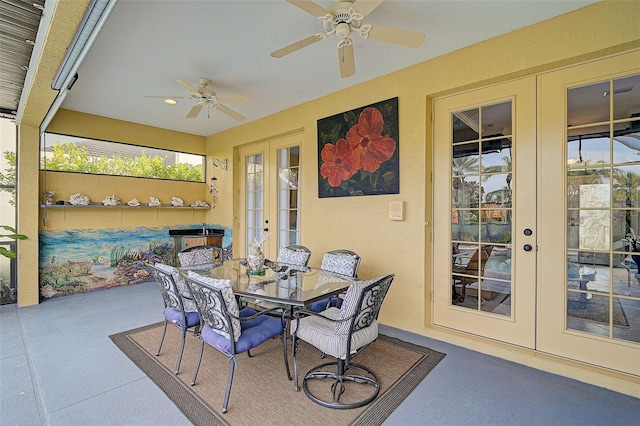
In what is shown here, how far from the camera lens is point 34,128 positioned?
4.29m

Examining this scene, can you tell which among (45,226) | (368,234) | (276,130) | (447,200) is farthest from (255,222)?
(447,200)

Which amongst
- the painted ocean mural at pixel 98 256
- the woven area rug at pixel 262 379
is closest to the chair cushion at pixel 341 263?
the woven area rug at pixel 262 379

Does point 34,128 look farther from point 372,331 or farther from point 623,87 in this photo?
point 623,87

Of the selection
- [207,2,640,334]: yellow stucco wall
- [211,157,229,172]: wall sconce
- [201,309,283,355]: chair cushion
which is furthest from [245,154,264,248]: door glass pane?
[201,309,283,355]: chair cushion

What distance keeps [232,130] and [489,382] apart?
5.51m

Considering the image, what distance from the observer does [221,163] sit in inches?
242

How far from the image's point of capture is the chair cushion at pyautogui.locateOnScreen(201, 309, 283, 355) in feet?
7.06

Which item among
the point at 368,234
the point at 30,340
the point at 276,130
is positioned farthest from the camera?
the point at 276,130

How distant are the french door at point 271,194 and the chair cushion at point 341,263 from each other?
147 centimetres

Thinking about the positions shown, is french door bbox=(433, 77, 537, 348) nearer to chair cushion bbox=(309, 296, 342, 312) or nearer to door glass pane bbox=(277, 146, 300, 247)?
chair cushion bbox=(309, 296, 342, 312)

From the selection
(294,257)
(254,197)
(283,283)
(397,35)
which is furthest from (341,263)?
(254,197)

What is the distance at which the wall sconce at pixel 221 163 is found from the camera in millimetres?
6035

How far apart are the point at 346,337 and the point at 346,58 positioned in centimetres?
216

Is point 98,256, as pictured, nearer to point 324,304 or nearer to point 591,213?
point 324,304
